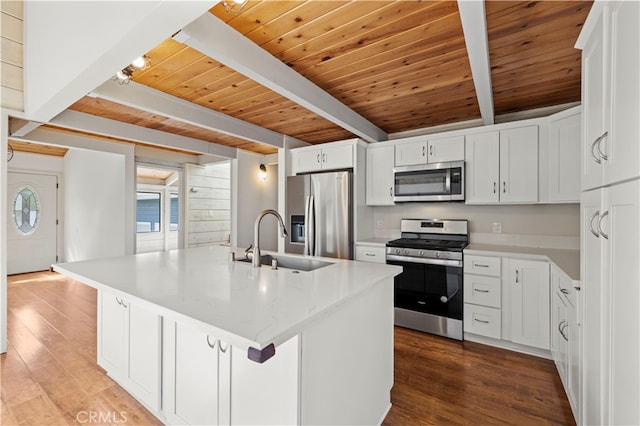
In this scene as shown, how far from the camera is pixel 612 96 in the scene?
1.10 m

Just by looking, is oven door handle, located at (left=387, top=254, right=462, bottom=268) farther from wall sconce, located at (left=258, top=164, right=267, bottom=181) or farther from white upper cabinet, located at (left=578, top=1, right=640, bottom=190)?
wall sconce, located at (left=258, top=164, right=267, bottom=181)

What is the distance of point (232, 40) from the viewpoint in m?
1.81

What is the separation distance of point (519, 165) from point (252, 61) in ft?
8.80

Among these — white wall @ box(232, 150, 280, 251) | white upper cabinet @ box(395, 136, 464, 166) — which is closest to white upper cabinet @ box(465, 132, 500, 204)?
white upper cabinet @ box(395, 136, 464, 166)

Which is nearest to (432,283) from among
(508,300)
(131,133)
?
(508,300)

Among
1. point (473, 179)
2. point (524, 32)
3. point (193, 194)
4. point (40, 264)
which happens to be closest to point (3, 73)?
point (193, 194)

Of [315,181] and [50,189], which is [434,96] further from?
[50,189]

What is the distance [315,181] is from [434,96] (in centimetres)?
169

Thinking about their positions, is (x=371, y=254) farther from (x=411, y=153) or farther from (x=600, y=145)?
(x=600, y=145)

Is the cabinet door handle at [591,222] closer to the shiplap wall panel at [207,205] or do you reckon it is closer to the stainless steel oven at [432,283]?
the stainless steel oven at [432,283]

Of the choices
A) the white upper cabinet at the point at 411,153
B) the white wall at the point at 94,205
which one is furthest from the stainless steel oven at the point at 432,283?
the white wall at the point at 94,205

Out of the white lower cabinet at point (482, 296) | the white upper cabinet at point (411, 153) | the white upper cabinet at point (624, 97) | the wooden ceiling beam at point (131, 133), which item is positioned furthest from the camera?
the white upper cabinet at point (411, 153)

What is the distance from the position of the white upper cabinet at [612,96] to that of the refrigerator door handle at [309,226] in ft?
9.04

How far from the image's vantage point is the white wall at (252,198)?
529 cm
